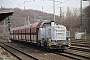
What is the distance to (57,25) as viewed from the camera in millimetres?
23109

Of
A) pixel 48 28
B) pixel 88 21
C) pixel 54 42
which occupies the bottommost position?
pixel 54 42

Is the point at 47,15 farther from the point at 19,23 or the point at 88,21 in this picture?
the point at 88,21

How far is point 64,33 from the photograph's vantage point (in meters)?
23.0

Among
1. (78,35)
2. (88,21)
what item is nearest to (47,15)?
(88,21)

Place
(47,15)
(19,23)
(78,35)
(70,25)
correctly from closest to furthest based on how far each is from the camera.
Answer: (78,35) < (70,25) < (47,15) < (19,23)

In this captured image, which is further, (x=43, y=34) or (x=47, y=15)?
(x=47, y=15)

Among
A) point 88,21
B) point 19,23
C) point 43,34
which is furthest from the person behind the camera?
point 19,23

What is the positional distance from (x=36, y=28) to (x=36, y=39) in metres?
1.43

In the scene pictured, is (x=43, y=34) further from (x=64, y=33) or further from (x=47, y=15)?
(x=47, y=15)

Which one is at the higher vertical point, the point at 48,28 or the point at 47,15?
the point at 47,15

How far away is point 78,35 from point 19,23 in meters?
58.1

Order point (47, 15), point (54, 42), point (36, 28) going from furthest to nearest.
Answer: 1. point (47, 15)
2. point (36, 28)
3. point (54, 42)

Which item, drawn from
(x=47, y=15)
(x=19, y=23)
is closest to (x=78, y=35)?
(x=47, y=15)

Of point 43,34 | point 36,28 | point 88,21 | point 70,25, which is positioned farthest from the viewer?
point 70,25
